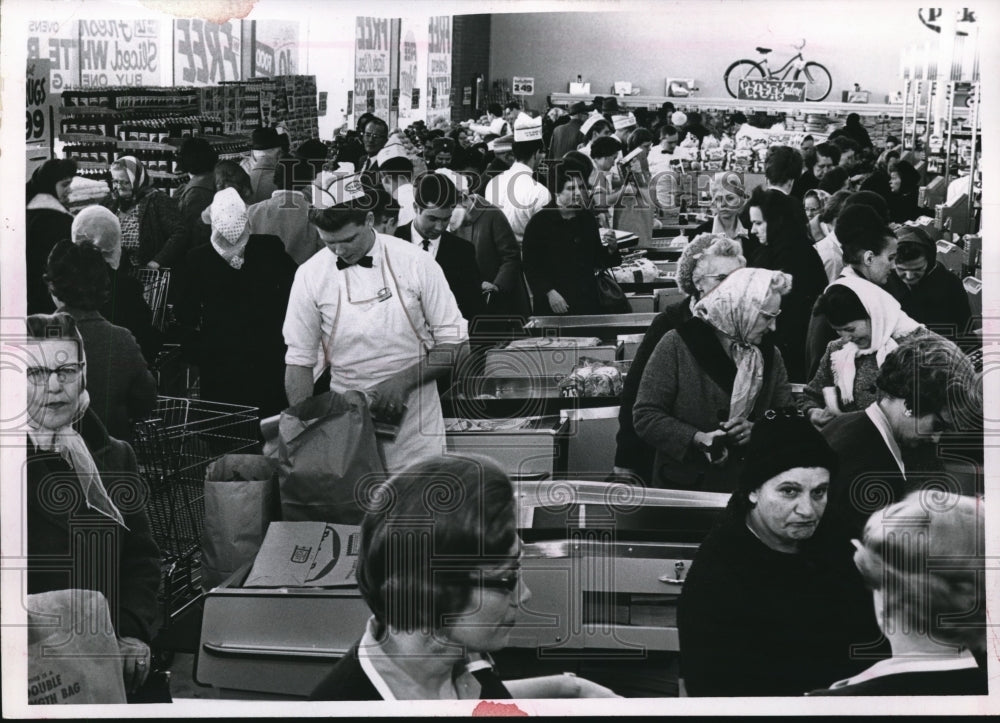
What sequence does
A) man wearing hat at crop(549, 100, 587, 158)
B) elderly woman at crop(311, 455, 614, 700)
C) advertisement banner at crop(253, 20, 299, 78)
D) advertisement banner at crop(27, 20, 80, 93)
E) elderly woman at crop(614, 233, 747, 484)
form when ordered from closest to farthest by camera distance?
1. elderly woman at crop(311, 455, 614, 700)
2. advertisement banner at crop(27, 20, 80, 93)
3. advertisement banner at crop(253, 20, 299, 78)
4. elderly woman at crop(614, 233, 747, 484)
5. man wearing hat at crop(549, 100, 587, 158)

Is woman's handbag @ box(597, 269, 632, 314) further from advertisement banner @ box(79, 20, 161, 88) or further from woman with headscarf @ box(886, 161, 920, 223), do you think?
advertisement banner @ box(79, 20, 161, 88)

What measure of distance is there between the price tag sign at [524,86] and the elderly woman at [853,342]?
3.88ft

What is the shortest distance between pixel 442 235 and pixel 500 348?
1.36 feet

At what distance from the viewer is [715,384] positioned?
4527 mm

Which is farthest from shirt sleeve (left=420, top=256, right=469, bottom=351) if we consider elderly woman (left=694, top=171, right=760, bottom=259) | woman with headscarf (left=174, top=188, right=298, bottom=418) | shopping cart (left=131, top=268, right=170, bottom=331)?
elderly woman (left=694, top=171, right=760, bottom=259)

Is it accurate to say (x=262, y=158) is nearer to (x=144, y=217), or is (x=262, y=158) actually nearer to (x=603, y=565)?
(x=144, y=217)

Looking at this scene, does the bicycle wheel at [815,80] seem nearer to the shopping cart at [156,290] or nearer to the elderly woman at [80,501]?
the shopping cart at [156,290]

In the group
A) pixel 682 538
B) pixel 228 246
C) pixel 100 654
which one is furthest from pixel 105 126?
pixel 682 538

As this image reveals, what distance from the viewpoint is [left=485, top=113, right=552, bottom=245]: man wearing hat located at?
4559 millimetres

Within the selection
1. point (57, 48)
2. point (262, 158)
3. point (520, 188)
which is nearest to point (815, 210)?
point (520, 188)

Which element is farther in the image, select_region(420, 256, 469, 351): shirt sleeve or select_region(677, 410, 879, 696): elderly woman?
select_region(420, 256, 469, 351): shirt sleeve

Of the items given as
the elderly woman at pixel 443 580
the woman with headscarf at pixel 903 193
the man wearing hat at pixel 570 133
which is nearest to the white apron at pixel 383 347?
the elderly woman at pixel 443 580

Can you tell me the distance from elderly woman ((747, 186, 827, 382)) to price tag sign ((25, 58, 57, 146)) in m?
2.24

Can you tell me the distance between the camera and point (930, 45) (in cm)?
441
